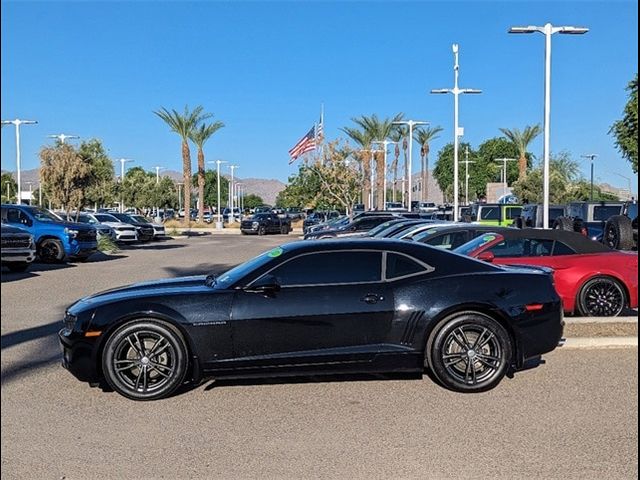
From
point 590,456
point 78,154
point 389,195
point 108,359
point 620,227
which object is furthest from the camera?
point 389,195

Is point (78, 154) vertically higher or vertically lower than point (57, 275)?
higher

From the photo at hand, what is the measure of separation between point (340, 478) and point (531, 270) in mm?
3552

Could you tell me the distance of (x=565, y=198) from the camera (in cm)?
7006

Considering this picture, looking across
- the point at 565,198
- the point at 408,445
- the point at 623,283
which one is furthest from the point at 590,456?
the point at 565,198

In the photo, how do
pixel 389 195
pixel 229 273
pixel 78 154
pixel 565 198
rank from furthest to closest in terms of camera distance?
pixel 389 195 < pixel 565 198 < pixel 78 154 < pixel 229 273

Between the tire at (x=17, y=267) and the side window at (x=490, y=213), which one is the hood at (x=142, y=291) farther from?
the side window at (x=490, y=213)

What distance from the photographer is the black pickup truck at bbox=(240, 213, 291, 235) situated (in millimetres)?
48500

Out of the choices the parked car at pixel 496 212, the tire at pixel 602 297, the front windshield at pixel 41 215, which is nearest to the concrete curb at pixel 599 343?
the tire at pixel 602 297

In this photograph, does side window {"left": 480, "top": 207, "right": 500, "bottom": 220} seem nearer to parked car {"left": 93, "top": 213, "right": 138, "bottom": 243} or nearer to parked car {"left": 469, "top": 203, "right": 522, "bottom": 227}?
parked car {"left": 469, "top": 203, "right": 522, "bottom": 227}

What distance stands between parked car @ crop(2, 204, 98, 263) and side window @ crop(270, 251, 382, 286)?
53.7 feet

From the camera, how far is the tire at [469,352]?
661 centimetres

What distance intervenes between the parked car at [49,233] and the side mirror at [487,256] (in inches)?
587

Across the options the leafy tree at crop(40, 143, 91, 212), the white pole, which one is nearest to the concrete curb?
the white pole

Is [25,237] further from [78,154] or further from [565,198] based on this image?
[565,198]
